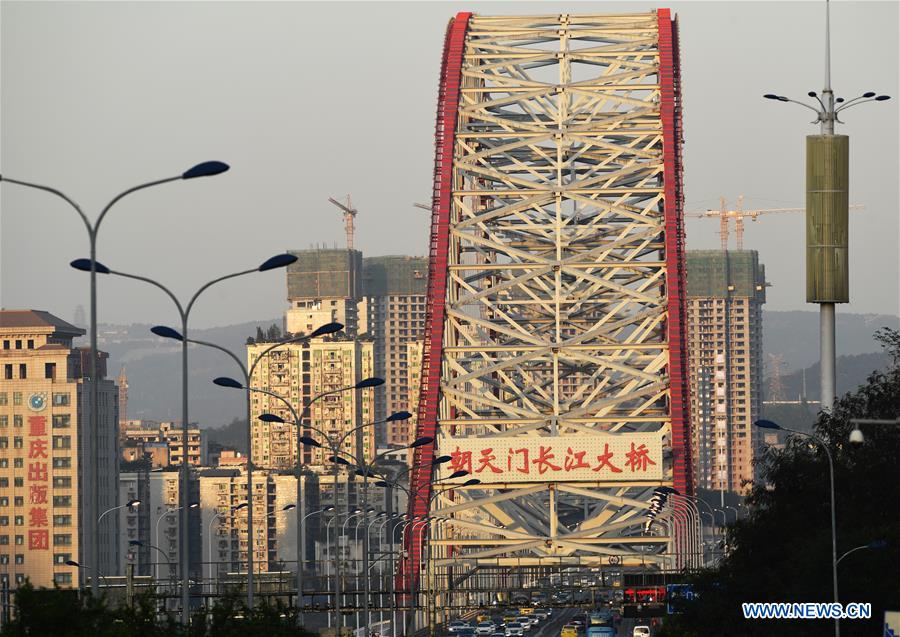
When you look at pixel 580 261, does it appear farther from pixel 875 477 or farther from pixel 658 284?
pixel 875 477

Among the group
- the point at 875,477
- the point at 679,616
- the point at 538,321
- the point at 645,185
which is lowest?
the point at 679,616

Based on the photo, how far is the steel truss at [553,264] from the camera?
11100 centimetres

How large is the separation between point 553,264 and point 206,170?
235 feet

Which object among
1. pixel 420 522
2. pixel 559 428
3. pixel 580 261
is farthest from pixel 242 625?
pixel 580 261

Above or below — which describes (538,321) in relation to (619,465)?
above

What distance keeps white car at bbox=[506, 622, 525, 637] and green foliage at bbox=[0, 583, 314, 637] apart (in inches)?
2910

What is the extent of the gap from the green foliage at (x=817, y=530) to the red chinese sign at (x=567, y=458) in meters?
32.0

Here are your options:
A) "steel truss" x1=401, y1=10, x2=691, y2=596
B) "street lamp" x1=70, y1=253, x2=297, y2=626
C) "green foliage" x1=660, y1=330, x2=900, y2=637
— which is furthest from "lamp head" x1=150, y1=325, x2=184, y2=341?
"steel truss" x1=401, y1=10, x2=691, y2=596

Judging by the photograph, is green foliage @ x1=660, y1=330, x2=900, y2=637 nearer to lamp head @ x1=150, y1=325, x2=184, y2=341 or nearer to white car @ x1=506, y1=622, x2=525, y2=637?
lamp head @ x1=150, y1=325, x2=184, y2=341

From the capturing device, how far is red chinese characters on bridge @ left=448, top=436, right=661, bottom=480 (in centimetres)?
10775

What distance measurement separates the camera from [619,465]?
107875mm

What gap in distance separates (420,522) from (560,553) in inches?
278
